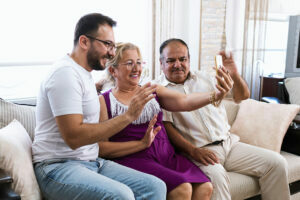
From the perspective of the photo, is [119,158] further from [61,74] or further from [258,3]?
[258,3]

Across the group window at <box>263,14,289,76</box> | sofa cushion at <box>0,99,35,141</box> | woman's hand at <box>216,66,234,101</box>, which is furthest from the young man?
window at <box>263,14,289,76</box>

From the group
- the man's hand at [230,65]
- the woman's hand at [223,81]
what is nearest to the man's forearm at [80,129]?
the woman's hand at [223,81]

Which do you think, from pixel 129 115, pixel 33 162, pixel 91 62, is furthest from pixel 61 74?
pixel 33 162

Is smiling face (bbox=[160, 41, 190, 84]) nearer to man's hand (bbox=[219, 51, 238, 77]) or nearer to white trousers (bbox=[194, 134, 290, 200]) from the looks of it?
man's hand (bbox=[219, 51, 238, 77])

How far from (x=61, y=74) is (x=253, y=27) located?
3.13m

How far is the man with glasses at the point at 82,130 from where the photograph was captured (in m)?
1.42

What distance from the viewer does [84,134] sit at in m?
1.44

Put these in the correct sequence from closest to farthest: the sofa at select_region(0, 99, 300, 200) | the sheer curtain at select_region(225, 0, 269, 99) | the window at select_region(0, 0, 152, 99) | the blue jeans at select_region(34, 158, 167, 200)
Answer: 1. the blue jeans at select_region(34, 158, 167, 200)
2. the sofa at select_region(0, 99, 300, 200)
3. the window at select_region(0, 0, 152, 99)
4. the sheer curtain at select_region(225, 0, 269, 99)

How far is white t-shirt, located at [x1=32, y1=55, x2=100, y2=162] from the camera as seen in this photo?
1.43 metres

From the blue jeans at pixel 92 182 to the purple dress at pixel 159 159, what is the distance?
13cm

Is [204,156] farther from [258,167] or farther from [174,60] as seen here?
[174,60]

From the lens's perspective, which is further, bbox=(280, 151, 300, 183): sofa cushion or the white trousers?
bbox=(280, 151, 300, 183): sofa cushion

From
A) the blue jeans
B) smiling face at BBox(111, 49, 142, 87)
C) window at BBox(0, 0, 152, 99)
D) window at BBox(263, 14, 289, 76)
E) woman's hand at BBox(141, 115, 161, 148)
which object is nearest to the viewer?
the blue jeans

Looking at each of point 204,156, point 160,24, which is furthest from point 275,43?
point 204,156
